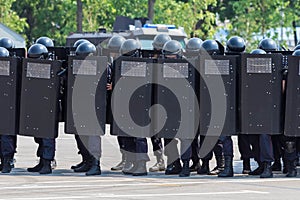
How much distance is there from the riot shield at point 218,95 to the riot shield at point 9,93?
8.44 feet

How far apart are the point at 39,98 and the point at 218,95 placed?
97.0 inches

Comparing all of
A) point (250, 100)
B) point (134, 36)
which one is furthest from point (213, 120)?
point (134, 36)

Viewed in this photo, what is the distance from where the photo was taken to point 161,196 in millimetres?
12672

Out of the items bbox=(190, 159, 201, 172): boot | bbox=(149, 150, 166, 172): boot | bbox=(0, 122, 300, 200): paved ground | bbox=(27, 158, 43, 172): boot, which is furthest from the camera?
bbox=(149, 150, 166, 172): boot

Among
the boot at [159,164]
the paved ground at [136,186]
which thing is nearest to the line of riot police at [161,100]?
the paved ground at [136,186]

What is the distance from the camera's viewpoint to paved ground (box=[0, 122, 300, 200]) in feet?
41.7

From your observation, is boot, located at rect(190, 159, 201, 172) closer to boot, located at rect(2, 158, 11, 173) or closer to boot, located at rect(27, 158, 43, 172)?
boot, located at rect(27, 158, 43, 172)

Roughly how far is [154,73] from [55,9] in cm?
3639

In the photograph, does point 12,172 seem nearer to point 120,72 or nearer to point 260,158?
point 120,72

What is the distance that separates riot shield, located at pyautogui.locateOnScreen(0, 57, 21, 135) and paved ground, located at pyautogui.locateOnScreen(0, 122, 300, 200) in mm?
682

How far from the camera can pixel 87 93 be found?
15.0 metres

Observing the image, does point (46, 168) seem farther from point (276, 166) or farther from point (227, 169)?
point (276, 166)

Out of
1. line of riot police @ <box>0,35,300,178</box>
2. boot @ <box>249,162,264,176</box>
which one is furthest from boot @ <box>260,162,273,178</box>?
boot @ <box>249,162,264,176</box>

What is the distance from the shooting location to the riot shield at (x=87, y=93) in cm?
Answer: 1498
